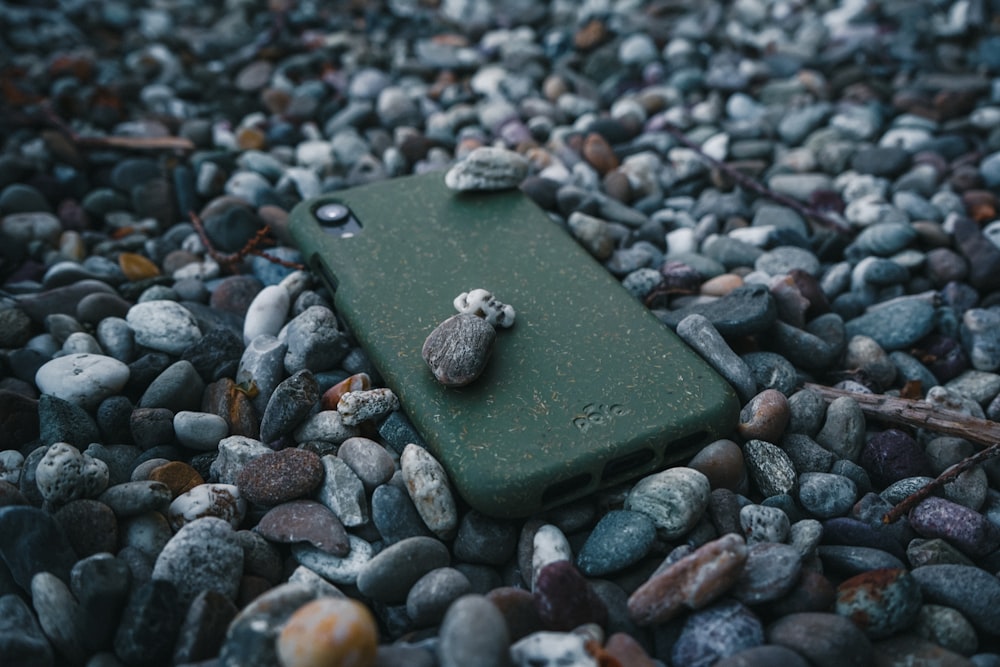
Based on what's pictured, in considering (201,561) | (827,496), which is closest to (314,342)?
(201,561)

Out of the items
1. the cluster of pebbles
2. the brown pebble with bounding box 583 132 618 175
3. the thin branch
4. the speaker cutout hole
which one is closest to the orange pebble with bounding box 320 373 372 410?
the cluster of pebbles

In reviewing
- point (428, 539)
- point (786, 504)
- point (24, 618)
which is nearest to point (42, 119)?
point (24, 618)

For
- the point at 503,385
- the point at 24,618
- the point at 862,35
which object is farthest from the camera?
the point at 862,35

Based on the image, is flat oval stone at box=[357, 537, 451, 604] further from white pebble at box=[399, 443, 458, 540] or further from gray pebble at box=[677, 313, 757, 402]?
gray pebble at box=[677, 313, 757, 402]

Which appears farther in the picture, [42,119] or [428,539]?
[42,119]

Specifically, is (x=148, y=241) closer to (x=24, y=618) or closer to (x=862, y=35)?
(x=24, y=618)

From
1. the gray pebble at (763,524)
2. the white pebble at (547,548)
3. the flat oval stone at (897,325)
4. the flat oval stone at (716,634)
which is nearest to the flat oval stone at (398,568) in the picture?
the white pebble at (547,548)

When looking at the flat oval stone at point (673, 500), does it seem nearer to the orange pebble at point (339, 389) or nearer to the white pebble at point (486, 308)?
the white pebble at point (486, 308)
